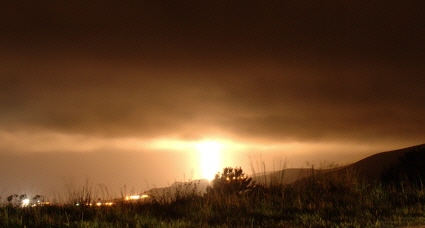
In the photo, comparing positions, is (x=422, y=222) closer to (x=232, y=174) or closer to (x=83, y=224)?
(x=83, y=224)

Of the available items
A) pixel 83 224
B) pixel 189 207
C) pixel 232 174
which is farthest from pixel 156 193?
pixel 232 174

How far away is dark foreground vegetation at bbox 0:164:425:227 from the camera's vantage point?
9.70m

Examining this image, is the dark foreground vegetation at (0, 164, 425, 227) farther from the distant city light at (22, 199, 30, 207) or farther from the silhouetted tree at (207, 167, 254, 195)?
the silhouetted tree at (207, 167, 254, 195)

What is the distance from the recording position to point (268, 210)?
36.5ft

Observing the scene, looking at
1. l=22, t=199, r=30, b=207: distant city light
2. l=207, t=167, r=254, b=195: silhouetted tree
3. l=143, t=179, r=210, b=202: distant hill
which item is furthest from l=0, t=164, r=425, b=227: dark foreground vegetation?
l=207, t=167, r=254, b=195: silhouetted tree

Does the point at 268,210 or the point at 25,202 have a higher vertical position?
the point at 25,202

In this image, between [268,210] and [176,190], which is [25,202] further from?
[268,210]

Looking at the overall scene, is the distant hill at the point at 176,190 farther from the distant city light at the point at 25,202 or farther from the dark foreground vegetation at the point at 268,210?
the distant city light at the point at 25,202

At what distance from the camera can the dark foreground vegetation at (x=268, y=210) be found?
9695 millimetres

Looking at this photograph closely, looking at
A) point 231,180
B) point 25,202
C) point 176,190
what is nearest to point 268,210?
point 176,190

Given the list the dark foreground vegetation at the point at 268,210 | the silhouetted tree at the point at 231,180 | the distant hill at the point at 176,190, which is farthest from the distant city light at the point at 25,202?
the silhouetted tree at the point at 231,180

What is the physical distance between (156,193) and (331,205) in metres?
5.05

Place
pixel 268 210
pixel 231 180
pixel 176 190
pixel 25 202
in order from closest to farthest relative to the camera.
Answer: pixel 268 210 → pixel 25 202 → pixel 176 190 → pixel 231 180

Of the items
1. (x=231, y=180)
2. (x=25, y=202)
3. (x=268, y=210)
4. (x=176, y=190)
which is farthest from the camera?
(x=231, y=180)
